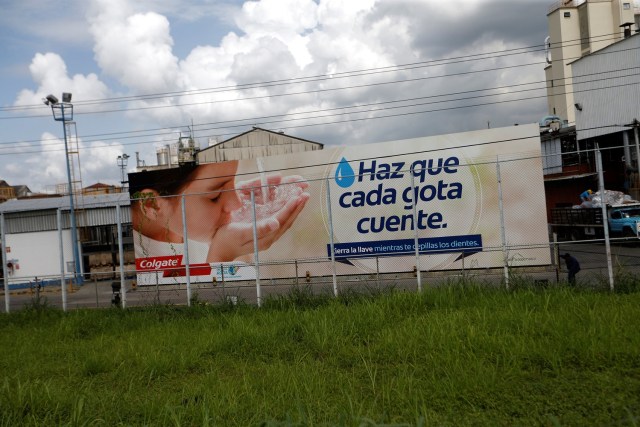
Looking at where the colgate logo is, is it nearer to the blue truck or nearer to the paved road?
the paved road

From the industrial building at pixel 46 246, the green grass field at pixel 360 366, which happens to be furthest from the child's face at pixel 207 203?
the green grass field at pixel 360 366

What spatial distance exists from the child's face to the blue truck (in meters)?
12.0

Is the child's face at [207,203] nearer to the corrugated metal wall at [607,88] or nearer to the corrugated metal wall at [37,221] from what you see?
the corrugated metal wall at [37,221]

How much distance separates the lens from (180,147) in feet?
128

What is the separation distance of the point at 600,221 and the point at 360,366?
17740mm

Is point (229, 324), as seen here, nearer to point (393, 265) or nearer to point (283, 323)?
point (283, 323)

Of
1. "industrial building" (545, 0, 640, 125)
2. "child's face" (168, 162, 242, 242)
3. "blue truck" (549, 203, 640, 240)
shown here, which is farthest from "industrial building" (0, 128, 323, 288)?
"industrial building" (545, 0, 640, 125)

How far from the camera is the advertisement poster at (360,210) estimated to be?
16969mm

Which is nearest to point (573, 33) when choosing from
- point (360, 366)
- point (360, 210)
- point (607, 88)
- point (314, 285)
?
point (607, 88)

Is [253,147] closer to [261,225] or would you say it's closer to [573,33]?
[261,225]

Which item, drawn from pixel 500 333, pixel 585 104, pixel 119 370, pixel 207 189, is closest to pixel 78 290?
pixel 207 189

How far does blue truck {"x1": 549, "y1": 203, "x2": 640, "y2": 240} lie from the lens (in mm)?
21203

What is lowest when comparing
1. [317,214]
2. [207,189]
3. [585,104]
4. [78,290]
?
[78,290]

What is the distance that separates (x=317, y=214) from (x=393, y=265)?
10.1 ft
